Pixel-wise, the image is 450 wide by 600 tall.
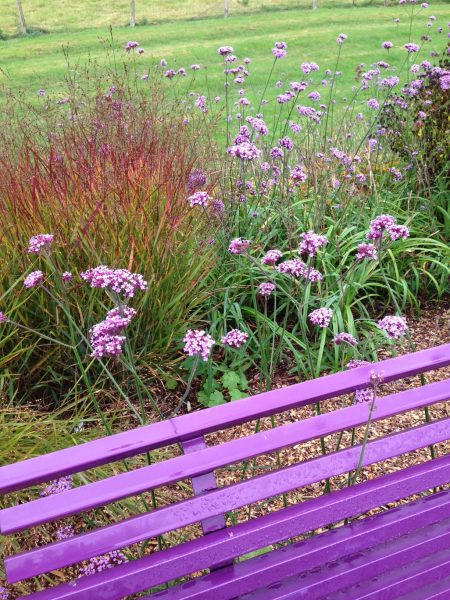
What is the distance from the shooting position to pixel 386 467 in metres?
2.52

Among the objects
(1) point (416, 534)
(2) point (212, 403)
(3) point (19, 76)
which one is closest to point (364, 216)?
(2) point (212, 403)

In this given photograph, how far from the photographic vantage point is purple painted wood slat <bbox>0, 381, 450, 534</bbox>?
1.23m

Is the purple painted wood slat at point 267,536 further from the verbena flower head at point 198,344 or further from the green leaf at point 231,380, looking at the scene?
Answer: the green leaf at point 231,380

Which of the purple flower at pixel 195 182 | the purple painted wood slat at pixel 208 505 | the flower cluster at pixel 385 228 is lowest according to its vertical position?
the purple painted wood slat at pixel 208 505

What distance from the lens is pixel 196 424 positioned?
140 cm

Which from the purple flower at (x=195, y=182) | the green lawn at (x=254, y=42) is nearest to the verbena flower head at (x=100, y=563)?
the purple flower at (x=195, y=182)

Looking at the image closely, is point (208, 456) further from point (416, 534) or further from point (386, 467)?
point (386, 467)

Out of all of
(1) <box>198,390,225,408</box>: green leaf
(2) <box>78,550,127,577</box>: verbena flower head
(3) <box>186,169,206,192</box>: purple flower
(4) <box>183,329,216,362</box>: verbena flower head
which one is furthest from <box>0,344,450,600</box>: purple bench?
(3) <box>186,169,206,192</box>: purple flower

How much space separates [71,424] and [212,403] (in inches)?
23.6

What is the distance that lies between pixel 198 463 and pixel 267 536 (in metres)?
0.24

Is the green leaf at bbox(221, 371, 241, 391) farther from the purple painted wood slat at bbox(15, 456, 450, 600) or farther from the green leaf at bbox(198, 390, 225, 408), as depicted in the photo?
the purple painted wood slat at bbox(15, 456, 450, 600)

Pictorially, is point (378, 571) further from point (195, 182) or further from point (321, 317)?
point (195, 182)

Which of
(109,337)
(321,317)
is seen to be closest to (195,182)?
(321,317)

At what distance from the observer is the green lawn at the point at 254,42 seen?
16.4m
